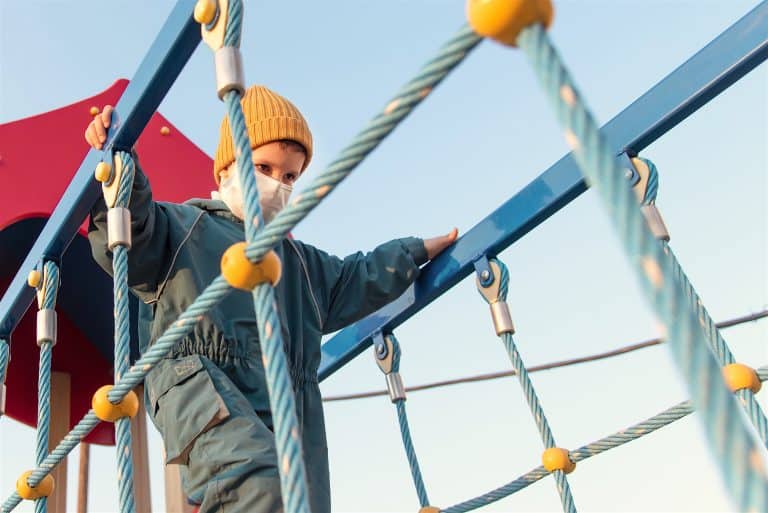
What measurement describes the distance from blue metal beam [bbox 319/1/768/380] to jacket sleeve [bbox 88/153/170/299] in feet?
1.60

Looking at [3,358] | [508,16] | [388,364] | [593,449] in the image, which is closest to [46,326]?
[3,358]

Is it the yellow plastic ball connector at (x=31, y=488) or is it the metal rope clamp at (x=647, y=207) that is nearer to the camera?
the metal rope clamp at (x=647, y=207)

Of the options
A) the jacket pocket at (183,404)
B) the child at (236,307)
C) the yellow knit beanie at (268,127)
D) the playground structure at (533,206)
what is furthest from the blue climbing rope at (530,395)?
the jacket pocket at (183,404)

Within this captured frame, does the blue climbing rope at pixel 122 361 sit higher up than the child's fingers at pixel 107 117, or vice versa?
the child's fingers at pixel 107 117

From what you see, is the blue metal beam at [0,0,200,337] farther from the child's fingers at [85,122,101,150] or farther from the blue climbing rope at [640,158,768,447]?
the blue climbing rope at [640,158,768,447]

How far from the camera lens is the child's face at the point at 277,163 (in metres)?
1.37

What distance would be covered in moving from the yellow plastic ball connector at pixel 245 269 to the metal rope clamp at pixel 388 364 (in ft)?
2.95

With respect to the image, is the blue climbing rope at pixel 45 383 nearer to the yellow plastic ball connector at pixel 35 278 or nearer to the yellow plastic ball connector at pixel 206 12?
the yellow plastic ball connector at pixel 35 278

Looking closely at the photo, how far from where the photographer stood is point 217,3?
86cm

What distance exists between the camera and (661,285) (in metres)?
0.38

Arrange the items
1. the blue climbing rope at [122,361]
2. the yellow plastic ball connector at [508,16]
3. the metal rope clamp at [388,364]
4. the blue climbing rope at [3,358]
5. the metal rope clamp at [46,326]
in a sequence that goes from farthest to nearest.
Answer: the metal rope clamp at [388,364] → the blue climbing rope at [3,358] → the metal rope clamp at [46,326] → the blue climbing rope at [122,361] → the yellow plastic ball connector at [508,16]

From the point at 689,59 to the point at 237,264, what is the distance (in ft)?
2.50

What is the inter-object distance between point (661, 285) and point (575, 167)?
3.05ft

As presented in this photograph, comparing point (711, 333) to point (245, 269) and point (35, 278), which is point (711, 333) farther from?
point (35, 278)
